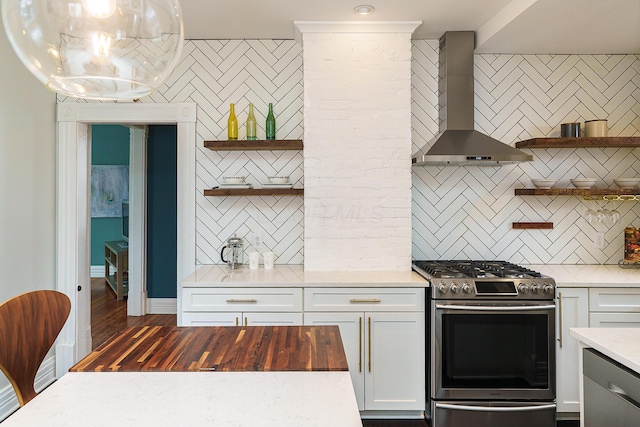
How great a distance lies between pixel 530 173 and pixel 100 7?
3391 mm

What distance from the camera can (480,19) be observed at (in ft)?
10.2

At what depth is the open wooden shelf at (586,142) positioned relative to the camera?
3195 millimetres

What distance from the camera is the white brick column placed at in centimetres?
321

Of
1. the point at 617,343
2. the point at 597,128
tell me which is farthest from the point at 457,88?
the point at 617,343

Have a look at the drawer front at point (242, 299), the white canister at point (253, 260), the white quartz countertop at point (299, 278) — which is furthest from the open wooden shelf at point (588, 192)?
the white canister at point (253, 260)

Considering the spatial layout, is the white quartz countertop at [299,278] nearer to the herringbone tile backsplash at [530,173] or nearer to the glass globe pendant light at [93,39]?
the herringbone tile backsplash at [530,173]

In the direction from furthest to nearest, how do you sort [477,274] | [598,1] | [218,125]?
[218,125] < [477,274] < [598,1]

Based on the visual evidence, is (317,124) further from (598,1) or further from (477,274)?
(598,1)

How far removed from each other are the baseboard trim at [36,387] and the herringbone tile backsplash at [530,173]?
298 cm

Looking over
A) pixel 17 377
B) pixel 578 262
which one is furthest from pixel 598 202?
pixel 17 377

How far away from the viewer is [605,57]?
3.51 metres

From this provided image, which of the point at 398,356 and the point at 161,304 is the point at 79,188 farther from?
the point at 398,356

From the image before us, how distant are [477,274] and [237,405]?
6.83ft

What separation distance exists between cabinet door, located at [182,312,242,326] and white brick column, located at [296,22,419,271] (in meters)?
0.70
